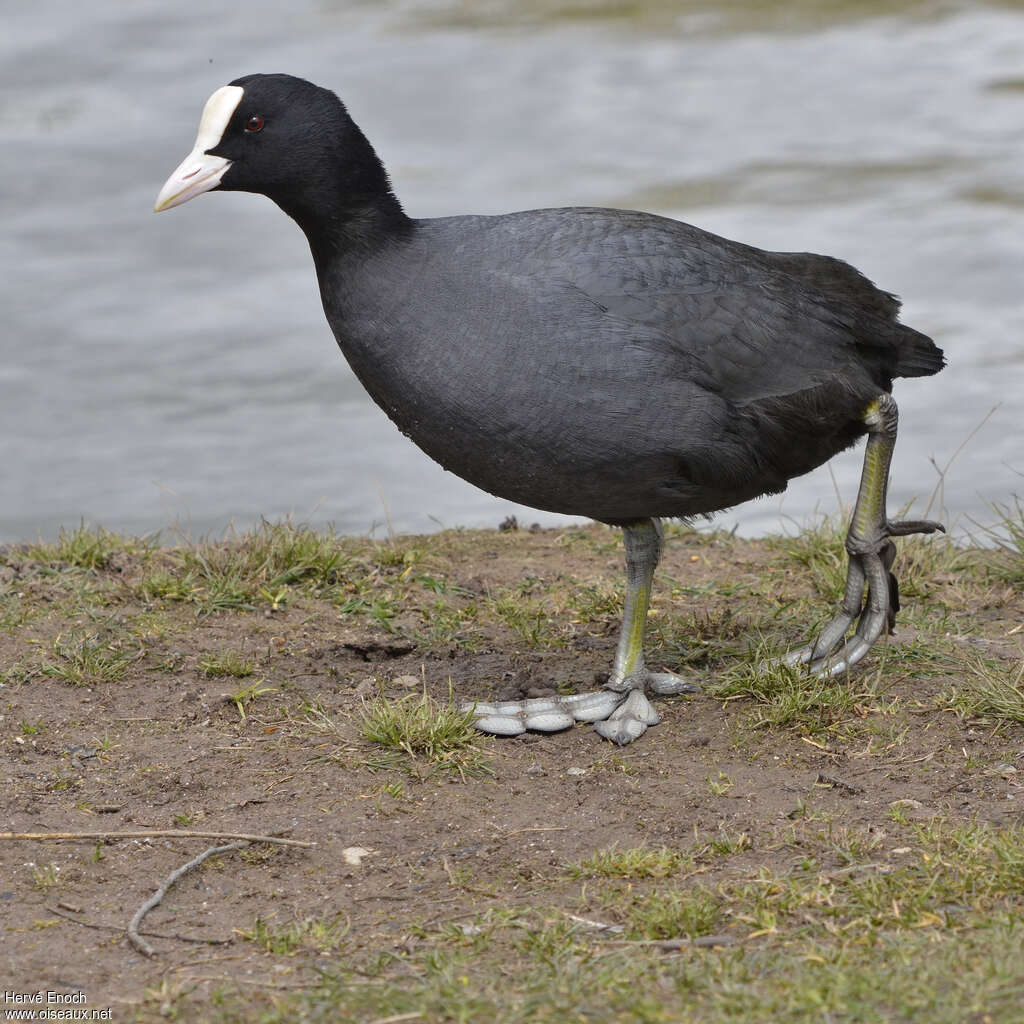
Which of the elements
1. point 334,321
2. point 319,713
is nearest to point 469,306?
point 334,321

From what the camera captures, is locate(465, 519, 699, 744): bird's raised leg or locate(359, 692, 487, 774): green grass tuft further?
locate(465, 519, 699, 744): bird's raised leg

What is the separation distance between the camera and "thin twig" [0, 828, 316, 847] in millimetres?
3783

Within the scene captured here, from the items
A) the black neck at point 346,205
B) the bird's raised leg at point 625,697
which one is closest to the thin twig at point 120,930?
the bird's raised leg at point 625,697

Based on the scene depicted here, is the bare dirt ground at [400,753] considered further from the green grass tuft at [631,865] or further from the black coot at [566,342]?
the black coot at [566,342]

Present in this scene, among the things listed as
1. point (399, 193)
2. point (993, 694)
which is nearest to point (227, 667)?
point (993, 694)

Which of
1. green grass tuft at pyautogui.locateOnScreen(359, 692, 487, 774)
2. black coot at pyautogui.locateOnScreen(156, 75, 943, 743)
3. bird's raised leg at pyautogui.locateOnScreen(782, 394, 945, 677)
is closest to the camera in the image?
black coot at pyautogui.locateOnScreen(156, 75, 943, 743)

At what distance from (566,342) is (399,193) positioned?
244 inches

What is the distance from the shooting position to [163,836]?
150 inches

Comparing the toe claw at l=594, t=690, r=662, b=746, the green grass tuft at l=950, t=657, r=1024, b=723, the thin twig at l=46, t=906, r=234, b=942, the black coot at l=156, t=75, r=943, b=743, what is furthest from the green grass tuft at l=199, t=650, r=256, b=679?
the green grass tuft at l=950, t=657, r=1024, b=723

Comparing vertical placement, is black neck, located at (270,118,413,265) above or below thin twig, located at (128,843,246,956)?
above

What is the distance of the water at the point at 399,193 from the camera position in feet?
25.3

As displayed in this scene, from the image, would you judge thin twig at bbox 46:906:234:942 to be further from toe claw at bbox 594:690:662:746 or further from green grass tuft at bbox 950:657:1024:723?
green grass tuft at bbox 950:657:1024:723

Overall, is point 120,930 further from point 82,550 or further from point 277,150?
point 82,550

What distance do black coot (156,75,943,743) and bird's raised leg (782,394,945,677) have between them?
2 centimetres
